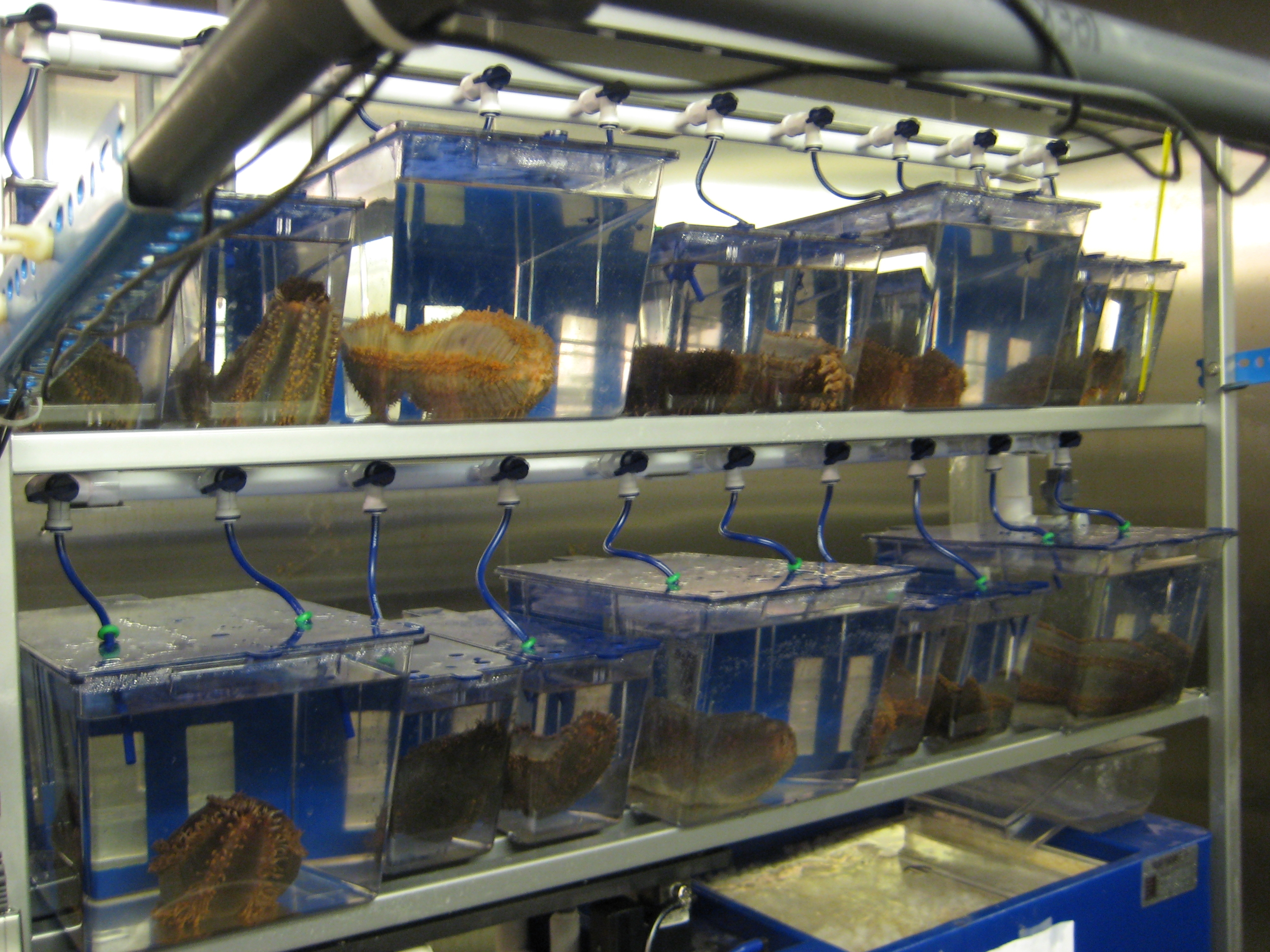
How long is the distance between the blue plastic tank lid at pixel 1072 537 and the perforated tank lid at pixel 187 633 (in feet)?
3.08

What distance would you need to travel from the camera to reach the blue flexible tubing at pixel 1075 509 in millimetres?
1672

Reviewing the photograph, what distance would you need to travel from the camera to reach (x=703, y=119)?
59.1 inches

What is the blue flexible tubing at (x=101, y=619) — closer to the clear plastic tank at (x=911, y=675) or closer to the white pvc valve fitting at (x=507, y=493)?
the white pvc valve fitting at (x=507, y=493)

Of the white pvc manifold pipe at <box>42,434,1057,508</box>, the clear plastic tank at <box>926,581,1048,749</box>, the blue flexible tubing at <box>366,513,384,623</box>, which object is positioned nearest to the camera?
the white pvc manifold pipe at <box>42,434,1057,508</box>

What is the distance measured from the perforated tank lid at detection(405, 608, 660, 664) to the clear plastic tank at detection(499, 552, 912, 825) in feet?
0.15

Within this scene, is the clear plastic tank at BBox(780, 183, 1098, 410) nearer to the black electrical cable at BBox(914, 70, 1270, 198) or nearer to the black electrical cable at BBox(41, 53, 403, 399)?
the black electrical cable at BBox(914, 70, 1270, 198)

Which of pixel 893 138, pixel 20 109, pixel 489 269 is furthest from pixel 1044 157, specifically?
pixel 20 109

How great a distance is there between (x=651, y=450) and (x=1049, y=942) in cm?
92

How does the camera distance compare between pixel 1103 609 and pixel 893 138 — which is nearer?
pixel 1103 609

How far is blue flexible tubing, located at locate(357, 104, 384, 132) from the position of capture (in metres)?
1.20

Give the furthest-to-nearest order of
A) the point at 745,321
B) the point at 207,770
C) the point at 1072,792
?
the point at 1072,792
the point at 745,321
the point at 207,770

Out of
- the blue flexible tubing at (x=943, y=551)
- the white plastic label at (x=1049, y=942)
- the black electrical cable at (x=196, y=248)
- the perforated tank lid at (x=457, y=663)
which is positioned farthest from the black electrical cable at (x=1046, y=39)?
the white plastic label at (x=1049, y=942)

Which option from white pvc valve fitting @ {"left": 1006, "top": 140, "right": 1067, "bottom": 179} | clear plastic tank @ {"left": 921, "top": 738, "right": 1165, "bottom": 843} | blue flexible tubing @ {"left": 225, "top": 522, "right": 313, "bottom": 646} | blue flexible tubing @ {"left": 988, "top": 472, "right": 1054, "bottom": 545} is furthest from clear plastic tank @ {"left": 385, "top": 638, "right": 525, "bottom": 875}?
white pvc valve fitting @ {"left": 1006, "top": 140, "right": 1067, "bottom": 179}

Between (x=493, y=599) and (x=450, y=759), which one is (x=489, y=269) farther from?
(x=450, y=759)
